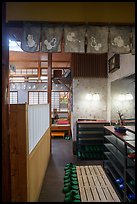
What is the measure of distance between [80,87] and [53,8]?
445 centimetres

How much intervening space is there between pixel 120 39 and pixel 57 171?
11.7ft

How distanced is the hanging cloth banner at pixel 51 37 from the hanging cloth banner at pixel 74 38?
0.30 feet

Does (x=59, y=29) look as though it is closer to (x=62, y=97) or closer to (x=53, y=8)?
(x=53, y=8)

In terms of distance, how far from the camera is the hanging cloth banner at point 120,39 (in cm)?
Result: 299

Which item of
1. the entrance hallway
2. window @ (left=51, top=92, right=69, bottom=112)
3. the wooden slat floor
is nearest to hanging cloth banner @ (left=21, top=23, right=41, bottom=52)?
the entrance hallway

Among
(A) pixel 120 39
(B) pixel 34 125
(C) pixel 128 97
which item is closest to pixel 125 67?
(C) pixel 128 97

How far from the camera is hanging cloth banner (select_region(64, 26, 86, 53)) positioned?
9.70 feet

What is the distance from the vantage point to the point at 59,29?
2.95 metres

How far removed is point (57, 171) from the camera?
16.8ft

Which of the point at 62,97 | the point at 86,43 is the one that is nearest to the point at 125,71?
the point at 86,43

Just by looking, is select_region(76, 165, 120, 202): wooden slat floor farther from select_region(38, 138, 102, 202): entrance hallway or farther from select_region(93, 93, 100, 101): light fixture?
select_region(93, 93, 100, 101): light fixture

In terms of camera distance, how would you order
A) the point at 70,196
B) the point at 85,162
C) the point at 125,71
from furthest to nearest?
the point at 85,162
the point at 125,71
the point at 70,196

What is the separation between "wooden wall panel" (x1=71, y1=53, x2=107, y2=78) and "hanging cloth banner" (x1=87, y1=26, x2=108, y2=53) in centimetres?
408

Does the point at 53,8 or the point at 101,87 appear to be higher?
the point at 53,8
